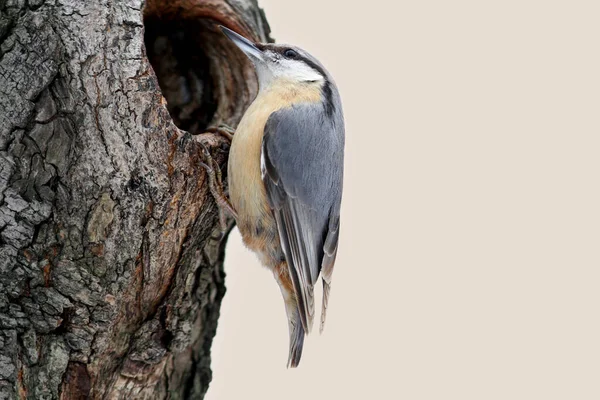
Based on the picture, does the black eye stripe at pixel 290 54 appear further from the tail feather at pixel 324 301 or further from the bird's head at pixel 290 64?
the tail feather at pixel 324 301

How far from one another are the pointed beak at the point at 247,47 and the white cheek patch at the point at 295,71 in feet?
0.25

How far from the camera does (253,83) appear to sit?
2.82 m

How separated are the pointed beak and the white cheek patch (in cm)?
8

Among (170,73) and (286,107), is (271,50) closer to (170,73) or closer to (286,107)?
(286,107)

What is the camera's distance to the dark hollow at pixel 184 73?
9.47ft

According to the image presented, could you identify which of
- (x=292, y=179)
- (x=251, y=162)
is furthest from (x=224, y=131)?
(x=292, y=179)

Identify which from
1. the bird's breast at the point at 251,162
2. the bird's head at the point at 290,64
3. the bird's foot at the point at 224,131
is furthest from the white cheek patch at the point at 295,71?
the bird's foot at the point at 224,131

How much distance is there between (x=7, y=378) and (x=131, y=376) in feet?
1.31

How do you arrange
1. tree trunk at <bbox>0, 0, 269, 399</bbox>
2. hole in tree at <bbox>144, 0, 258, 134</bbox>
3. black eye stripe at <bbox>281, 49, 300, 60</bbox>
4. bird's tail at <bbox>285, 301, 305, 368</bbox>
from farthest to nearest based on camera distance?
1. hole in tree at <bbox>144, 0, 258, 134</bbox>
2. black eye stripe at <bbox>281, 49, 300, 60</bbox>
3. bird's tail at <bbox>285, 301, 305, 368</bbox>
4. tree trunk at <bbox>0, 0, 269, 399</bbox>

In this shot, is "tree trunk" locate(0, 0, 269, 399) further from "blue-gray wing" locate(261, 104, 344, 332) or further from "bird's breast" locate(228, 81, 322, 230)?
"blue-gray wing" locate(261, 104, 344, 332)

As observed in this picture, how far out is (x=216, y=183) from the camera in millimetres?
2312

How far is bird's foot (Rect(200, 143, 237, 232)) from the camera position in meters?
2.28

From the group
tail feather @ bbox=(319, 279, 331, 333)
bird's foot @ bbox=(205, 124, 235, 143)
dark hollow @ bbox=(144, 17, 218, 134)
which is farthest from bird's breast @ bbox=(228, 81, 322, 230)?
dark hollow @ bbox=(144, 17, 218, 134)

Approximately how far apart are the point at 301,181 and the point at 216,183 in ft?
0.89
